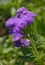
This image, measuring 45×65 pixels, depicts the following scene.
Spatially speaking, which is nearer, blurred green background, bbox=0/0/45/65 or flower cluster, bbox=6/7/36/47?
flower cluster, bbox=6/7/36/47

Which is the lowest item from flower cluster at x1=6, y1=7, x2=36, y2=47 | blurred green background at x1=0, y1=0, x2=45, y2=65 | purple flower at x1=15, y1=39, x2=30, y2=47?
blurred green background at x1=0, y1=0, x2=45, y2=65

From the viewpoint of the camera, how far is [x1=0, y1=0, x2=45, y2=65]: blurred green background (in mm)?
2045

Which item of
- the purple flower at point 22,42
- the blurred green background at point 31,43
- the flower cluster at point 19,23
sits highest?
the flower cluster at point 19,23

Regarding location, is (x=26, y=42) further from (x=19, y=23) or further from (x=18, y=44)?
(x=19, y=23)

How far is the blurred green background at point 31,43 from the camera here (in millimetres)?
2045

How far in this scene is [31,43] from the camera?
2.02m

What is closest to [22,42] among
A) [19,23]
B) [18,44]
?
[18,44]

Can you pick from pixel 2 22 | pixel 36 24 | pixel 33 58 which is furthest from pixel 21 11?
pixel 2 22

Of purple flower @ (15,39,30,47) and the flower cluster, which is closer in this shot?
the flower cluster

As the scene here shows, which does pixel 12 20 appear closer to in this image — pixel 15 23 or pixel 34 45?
pixel 15 23

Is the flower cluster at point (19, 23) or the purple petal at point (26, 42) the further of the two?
the purple petal at point (26, 42)

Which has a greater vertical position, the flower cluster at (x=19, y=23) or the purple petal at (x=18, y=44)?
the flower cluster at (x=19, y=23)

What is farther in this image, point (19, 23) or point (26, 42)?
point (26, 42)

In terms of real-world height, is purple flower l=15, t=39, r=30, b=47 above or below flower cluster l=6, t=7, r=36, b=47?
below
